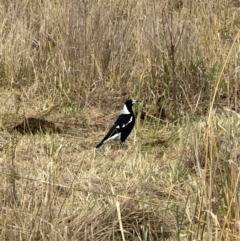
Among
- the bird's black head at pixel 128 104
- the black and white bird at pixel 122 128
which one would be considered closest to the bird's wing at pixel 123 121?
the black and white bird at pixel 122 128

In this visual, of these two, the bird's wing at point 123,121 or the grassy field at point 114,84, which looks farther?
the bird's wing at point 123,121

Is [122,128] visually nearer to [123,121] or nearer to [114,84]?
[123,121]

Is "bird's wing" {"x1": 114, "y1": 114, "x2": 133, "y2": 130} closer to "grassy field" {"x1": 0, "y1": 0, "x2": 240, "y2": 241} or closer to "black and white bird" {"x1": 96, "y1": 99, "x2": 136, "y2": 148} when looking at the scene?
"black and white bird" {"x1": 96, "y1": 99, "x2": 136, "y2": 148}

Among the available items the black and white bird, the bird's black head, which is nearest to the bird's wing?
the black and white bird

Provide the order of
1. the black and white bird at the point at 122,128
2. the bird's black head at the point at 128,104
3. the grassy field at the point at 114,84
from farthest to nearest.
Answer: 1. the bird's black head at the point at 128,104
2. the black and white bird at the point at 122,128
3. the grassy field at the point at 114,84

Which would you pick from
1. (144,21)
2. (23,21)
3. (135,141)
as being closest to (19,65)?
(23,21)

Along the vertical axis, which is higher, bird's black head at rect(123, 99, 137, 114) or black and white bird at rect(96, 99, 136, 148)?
bird's black head at rect(123, 99, 137, 114)

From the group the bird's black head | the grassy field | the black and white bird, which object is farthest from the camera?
the bird's black head

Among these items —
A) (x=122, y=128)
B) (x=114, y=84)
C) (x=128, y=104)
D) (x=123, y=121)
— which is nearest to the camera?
(x=122, y=128)

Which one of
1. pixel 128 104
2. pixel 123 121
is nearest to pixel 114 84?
pixel 128 104

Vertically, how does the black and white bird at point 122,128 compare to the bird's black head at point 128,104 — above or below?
below

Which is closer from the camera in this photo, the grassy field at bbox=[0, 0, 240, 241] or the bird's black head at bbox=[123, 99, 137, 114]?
the grassy field at bbox=[0, 0, 240, 241]

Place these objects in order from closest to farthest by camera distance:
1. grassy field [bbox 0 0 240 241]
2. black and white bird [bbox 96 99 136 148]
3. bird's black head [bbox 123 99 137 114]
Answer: grassy field [bbox 0 0 240 241] → black and white bird [bbox 96 99 136 148] → bird's black head [bbox 123 99 137 114]

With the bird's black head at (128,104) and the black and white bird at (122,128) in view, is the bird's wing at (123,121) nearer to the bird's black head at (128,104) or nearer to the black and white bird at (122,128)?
the black and white bird at (122,128)
